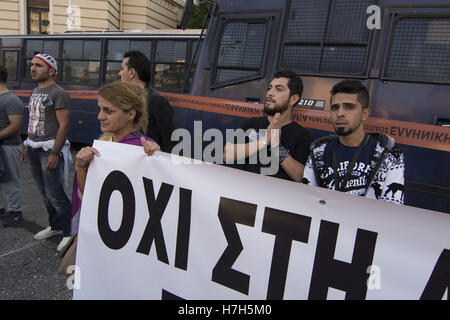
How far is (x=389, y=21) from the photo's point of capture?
3.10 m

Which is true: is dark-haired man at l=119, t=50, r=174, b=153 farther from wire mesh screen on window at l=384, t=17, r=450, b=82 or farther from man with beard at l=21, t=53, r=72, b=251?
wire mesh screen on window at l=384, t=17, r=450, b=82

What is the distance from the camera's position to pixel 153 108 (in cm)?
287

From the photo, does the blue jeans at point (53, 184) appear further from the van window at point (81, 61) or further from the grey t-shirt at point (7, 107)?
the van window at point (81, 61)

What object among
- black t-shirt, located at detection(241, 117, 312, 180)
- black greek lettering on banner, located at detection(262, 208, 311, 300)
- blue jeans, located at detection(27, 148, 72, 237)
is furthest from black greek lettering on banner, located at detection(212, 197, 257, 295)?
blue jeans, located at detection(27, 148, 72, 237)

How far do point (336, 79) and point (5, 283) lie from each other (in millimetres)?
3622

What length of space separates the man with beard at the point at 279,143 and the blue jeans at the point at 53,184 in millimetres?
2119

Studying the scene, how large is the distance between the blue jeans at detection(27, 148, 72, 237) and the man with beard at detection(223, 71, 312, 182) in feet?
6.95

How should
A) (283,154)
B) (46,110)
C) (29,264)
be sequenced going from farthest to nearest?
(46,110) → (29,264) → (283,154)

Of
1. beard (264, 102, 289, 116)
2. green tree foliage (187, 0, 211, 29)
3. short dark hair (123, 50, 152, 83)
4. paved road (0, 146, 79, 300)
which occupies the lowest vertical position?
paved road (0, 146, 79, 300)

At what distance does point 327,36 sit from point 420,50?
0.88 meters

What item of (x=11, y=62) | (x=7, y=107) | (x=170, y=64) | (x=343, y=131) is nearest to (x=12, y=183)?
(x=7, y=107)

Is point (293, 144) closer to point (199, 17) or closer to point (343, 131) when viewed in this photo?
point (343, 131)

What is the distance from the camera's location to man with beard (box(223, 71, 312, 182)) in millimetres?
2055

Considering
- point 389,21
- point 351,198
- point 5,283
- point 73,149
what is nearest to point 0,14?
point 73,149
